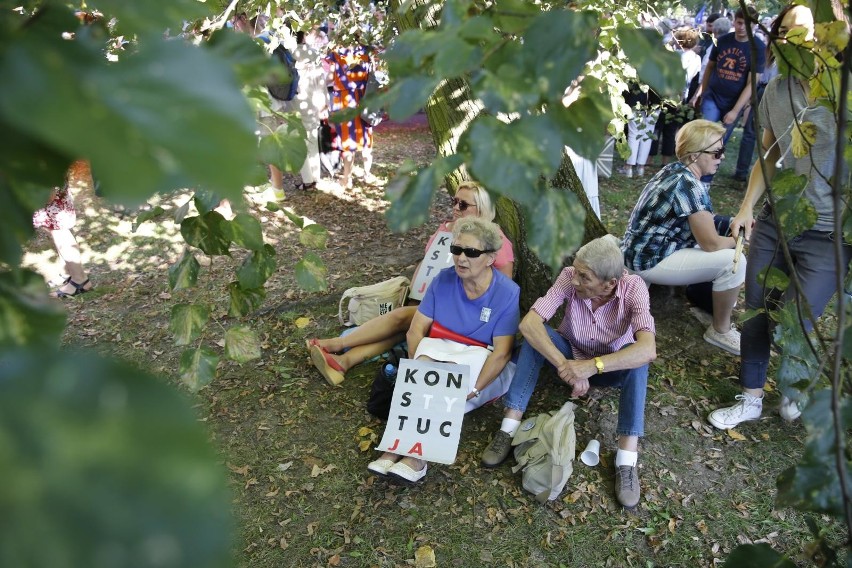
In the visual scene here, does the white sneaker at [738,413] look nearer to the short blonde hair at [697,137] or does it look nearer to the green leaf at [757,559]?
the short blonde hair at [697,137]

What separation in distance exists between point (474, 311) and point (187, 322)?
184 centimetres

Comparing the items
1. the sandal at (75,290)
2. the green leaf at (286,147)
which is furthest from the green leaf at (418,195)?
the sandal at (75,290)

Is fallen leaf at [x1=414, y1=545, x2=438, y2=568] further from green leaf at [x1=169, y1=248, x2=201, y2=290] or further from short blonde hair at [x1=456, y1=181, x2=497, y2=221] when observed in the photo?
short blonde hair at [x1=456, y1=181, x2=497, y2=221]

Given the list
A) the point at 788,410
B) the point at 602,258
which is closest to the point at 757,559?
the point at 602,258

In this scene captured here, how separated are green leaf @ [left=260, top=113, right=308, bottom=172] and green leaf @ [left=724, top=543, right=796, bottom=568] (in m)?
1.01

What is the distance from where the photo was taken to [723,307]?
3.62 m

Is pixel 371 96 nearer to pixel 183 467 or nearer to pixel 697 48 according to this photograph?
pixel 183 467

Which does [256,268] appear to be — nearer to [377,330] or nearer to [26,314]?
[26,314]

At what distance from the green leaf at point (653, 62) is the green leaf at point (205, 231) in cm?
91

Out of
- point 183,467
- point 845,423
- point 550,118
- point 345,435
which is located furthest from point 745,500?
point 183,467

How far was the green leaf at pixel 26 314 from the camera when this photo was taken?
0.55 meters

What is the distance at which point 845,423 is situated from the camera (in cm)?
83

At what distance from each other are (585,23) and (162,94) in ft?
1.59

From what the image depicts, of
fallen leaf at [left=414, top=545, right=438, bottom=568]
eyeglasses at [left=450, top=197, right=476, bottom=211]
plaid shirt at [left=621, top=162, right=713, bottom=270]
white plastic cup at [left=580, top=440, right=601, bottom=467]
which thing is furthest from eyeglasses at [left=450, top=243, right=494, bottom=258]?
fallen leaf at [left=414, top=545, right=438, bottom=568]
